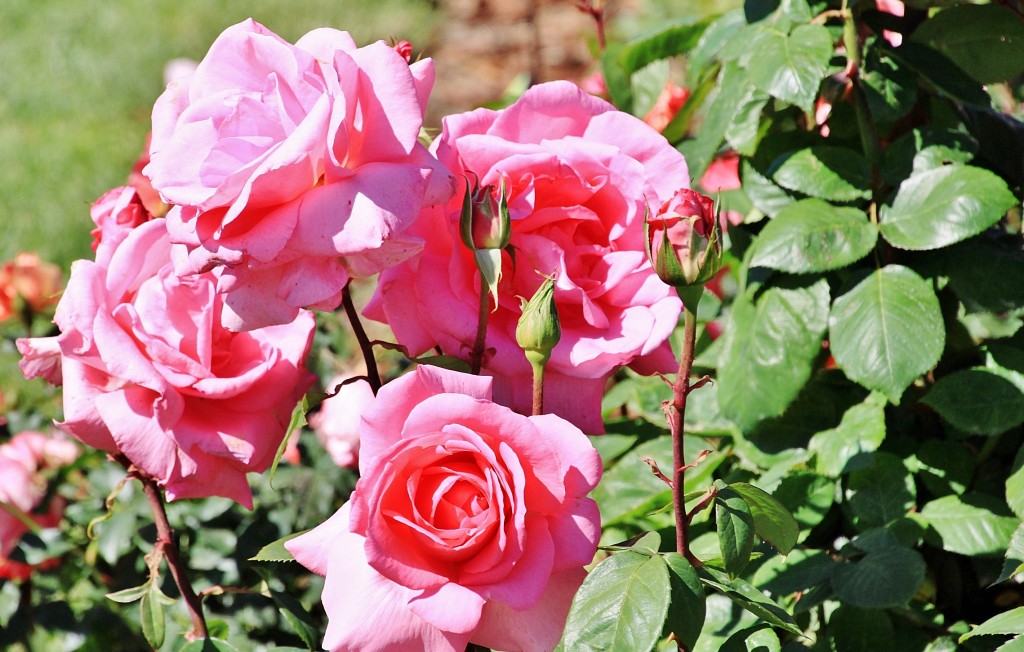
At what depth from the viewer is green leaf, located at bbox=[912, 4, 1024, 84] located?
947 millimetres

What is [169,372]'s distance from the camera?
2.23 feet

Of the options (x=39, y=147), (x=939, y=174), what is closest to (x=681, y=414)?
(x=939, y=174)

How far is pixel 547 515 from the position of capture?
59 cm

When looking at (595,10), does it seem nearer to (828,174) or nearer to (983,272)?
(828,174)

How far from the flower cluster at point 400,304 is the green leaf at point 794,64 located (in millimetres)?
212

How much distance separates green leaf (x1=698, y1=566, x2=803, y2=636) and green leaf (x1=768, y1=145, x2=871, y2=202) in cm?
39

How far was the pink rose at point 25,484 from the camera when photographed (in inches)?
46.8

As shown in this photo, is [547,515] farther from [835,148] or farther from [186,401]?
[835,148]

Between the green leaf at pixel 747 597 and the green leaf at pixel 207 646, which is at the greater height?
the green leaf at pixel 747 597

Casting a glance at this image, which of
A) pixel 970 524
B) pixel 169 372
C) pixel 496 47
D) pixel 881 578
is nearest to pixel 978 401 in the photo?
pixel 970 524

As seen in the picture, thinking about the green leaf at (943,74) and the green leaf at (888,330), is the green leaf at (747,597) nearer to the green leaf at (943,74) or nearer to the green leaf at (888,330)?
the green leaf at (888,330)

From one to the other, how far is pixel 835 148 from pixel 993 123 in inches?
5.9

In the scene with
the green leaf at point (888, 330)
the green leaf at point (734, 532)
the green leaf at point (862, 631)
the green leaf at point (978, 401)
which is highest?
the green leaf at point (734, 532)

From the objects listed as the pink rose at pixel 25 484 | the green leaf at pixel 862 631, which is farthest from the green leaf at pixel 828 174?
the pink rose at pixel 25 484
